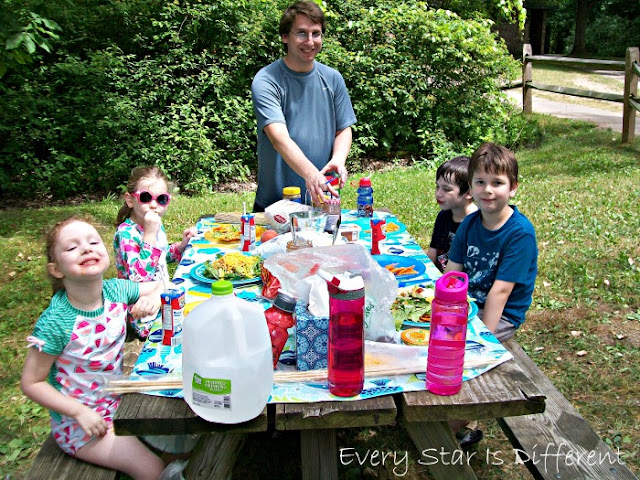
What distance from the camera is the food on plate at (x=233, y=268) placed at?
8.89 feet

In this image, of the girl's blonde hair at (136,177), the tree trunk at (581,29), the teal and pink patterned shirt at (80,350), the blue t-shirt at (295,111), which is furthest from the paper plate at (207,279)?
the tree trunk at (581,29)

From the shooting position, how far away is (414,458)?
10.0 feet

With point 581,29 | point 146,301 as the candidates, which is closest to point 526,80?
point 146,301

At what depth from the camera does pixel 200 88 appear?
353 inches

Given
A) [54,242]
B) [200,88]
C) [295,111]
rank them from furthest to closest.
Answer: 1. [200,88]
2. [295,111]
3. [54,242]

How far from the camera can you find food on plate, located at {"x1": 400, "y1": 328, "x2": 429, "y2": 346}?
6.84 ft

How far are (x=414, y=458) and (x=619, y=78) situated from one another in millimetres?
21749

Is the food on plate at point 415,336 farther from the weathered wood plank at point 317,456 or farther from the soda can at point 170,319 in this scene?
the soda can at point 170,319

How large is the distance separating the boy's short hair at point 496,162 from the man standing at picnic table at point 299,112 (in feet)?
3.66

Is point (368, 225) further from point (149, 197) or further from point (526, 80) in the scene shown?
point (526, 80)

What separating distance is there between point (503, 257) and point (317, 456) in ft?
4.07

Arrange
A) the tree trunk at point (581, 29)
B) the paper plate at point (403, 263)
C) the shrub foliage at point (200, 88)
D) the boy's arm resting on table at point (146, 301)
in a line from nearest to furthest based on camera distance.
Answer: the boy's arm resting on table at point (146, 301)
the paper plate at point (403, 263)
the shrub foliage at point (200, 88)
the tree trunk at point (581, 29)

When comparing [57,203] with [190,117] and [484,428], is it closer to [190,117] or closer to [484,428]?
[190,117]

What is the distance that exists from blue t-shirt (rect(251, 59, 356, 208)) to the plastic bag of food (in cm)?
180
